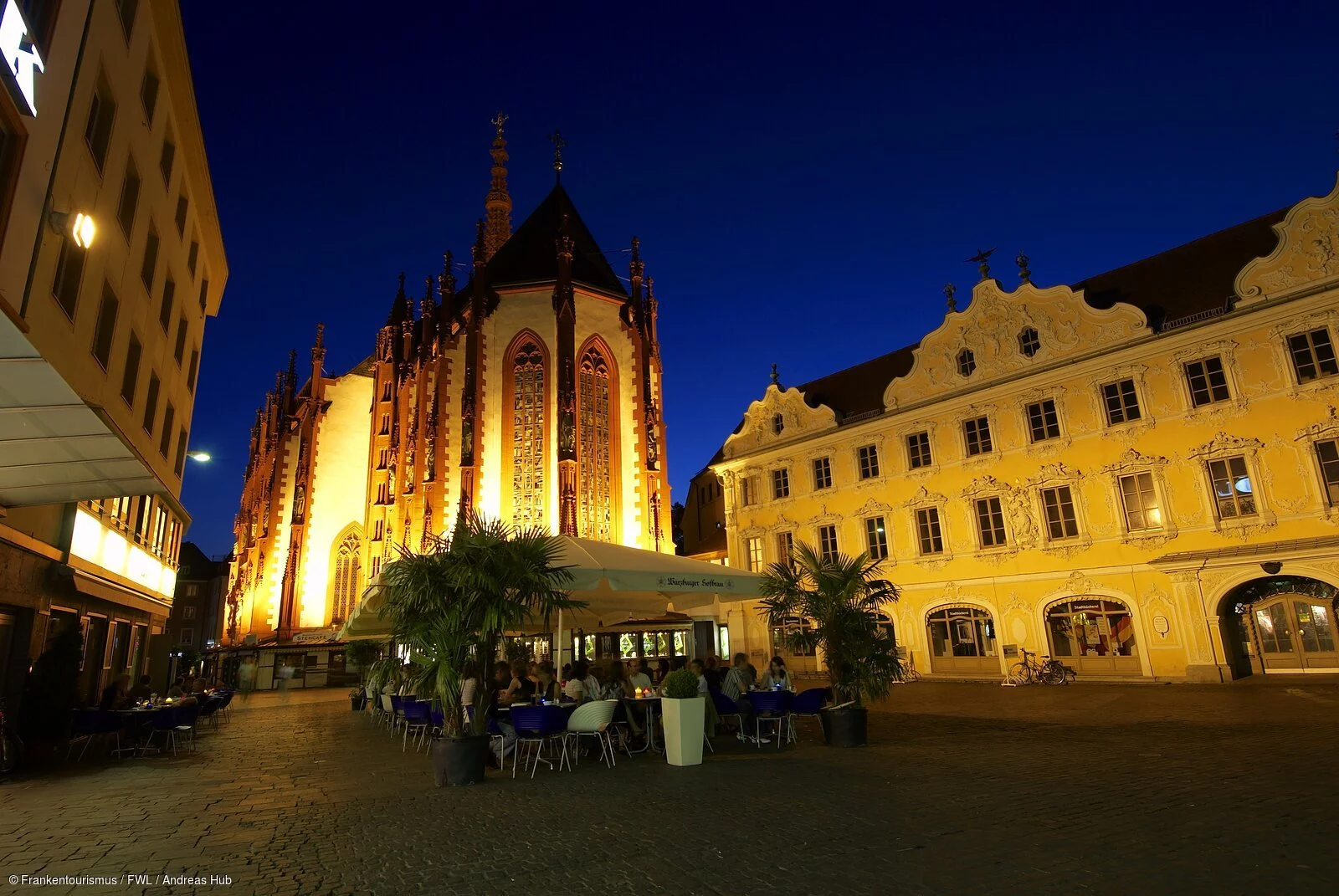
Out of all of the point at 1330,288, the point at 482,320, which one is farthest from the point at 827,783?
the point at 482,320

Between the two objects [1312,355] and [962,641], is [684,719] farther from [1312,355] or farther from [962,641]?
[1312,355]

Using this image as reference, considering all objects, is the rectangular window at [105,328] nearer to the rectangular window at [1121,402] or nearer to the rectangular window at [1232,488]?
the rectangular window at [1121,402]

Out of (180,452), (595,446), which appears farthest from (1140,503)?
(180,452)

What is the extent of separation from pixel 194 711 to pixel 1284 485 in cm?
2414

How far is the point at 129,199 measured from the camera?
12.6 meters

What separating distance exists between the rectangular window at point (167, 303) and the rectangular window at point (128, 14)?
5.15m

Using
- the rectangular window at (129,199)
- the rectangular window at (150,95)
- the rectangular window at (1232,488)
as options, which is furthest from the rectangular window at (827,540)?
the rectangular window at (150,95)

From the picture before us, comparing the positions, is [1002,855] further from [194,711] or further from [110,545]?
[110,545]

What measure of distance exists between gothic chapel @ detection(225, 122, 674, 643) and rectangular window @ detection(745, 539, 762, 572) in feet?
11.3

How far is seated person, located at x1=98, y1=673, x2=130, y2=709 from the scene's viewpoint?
1188 centimetres

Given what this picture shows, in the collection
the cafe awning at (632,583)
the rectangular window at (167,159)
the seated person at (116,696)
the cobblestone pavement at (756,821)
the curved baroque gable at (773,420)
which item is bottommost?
the cobblestone pavement at (756,821)

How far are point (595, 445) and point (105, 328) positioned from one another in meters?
21.3

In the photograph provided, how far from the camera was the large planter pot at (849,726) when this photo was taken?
10.2 m

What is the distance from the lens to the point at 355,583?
3769 centimetres
